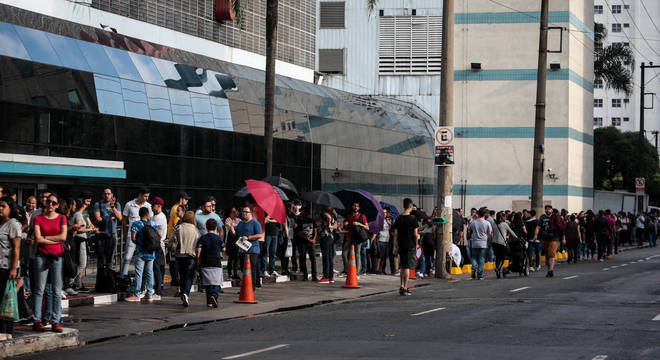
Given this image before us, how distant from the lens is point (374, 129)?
1684 inches

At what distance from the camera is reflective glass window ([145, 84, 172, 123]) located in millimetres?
27891

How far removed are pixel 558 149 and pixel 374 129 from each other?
41.9 ft

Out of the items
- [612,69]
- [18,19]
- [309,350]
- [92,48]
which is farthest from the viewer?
[612,69]

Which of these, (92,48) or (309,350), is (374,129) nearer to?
(92,48)

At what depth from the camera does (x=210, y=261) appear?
55.1ft

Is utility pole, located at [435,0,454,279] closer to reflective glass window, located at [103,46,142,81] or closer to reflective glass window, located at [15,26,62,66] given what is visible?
reflective glass window, located at [103,46,142,81]

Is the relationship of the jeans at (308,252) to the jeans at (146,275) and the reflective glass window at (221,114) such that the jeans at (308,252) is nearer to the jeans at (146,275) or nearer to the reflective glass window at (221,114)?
the jeans at (146,275)

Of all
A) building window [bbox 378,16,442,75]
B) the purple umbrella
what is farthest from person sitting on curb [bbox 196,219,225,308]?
building window [bbox 378,16,442,75]

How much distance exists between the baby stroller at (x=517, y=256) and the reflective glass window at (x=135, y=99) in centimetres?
1139

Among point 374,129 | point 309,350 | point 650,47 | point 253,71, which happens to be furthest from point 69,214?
point 650,47

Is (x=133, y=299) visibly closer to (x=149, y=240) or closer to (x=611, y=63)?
(x=149, y=240)

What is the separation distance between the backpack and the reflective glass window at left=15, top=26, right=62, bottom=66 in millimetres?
8799

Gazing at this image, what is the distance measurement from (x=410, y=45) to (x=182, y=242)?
38.8 metres

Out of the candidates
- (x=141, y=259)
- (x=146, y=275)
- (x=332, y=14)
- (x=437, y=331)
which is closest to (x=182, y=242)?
(x=141, y=259)
